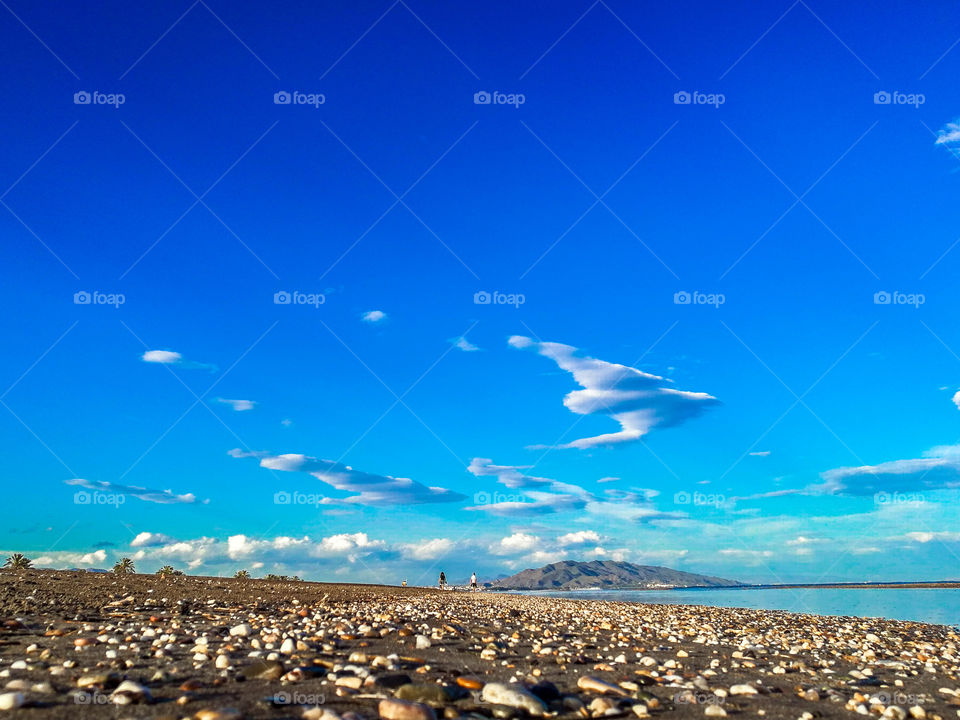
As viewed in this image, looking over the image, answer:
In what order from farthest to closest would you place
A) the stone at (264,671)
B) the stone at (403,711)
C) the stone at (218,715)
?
the stone at (264,671), the stone at (403,711), the stone at (218,715)

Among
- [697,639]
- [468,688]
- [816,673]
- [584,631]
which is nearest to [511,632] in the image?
[584,631]

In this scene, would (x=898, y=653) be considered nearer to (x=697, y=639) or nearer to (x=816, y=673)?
(x=697, y=639)

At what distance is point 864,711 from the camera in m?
7.14

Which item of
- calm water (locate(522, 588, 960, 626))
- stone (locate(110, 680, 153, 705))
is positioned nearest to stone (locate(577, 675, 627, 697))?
stone (locate(110, 680, 153, 705))

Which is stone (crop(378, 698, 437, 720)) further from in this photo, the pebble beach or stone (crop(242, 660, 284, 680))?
stone (crop(242, 660, 284, 680))

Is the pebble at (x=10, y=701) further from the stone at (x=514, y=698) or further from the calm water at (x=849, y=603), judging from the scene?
the calm water at (x=849, y=603)

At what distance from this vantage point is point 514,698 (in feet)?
21.1

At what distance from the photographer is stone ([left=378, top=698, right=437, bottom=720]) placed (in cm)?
559

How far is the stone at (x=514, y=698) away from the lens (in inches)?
245

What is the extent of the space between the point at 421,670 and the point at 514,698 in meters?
2.00

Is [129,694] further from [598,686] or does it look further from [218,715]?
[598,686]

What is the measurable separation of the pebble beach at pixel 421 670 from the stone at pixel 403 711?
1 centimetres

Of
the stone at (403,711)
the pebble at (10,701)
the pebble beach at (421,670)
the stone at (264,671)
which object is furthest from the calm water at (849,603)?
the pebble at (10,701)

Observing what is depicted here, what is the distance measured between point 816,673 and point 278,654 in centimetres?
878
